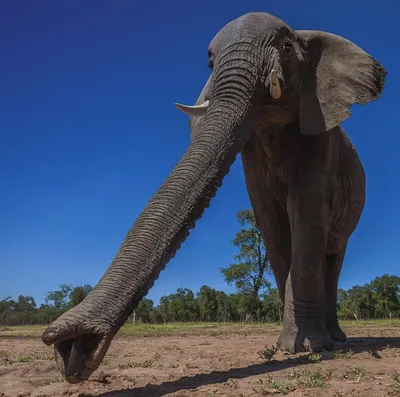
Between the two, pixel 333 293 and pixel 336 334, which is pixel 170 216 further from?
pixel 333 293

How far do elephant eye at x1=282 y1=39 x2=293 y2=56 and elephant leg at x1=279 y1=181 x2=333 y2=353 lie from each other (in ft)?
4.64

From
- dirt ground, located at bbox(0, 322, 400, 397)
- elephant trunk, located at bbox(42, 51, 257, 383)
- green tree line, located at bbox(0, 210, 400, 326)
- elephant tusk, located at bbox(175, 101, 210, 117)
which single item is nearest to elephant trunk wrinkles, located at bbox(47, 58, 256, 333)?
elephant trunk, located at bbox(42, 51, 257, 383)

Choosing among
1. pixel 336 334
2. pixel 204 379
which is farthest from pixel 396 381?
pixel 336 334

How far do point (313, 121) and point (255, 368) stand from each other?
9.36ft

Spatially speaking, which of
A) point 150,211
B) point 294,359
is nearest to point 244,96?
point 150,211

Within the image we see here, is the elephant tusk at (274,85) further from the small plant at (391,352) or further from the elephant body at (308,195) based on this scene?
the small plant at (391,352)

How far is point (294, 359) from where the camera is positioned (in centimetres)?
507

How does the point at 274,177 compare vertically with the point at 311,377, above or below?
above

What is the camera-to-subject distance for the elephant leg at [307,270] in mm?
6016

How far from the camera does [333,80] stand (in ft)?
20.5

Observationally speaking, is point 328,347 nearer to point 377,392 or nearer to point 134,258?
point 377,392

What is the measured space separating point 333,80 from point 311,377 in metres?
3.73

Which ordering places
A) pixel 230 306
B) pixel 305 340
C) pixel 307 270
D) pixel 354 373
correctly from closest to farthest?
pixel 354 373
pixel 305 340
pixel 307 270
pixel 230 306

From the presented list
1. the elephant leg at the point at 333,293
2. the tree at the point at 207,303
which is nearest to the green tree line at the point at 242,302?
the tree at the point at 207,303
